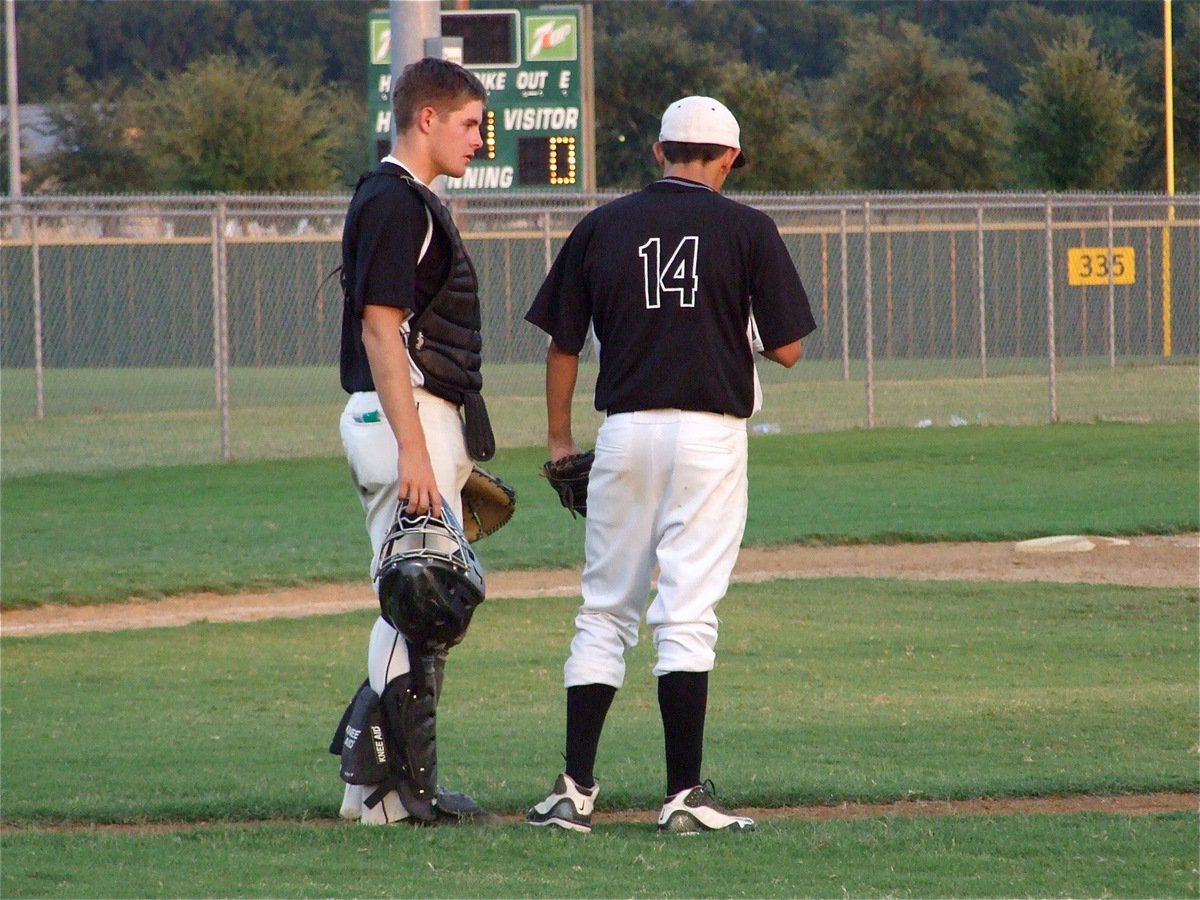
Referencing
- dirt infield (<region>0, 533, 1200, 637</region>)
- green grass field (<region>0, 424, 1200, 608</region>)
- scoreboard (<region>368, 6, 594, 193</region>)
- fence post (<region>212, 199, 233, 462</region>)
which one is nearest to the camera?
dirt infield (<region>0, 533, 1200, 637</region>)

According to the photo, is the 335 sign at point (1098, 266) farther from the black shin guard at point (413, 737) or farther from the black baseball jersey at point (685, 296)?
the black shin guard at point (413, 737)

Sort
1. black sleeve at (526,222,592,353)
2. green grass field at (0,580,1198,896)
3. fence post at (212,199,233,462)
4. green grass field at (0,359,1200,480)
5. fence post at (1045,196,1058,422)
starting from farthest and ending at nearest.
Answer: fence post at (1045,196,1058,422)
green grass field at (0,359,1200,480)
fence post at (212,199,233,462)
black sleeve at (526,222,592,353)
green grass field at (0,580,1198,896)

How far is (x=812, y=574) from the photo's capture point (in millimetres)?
10789

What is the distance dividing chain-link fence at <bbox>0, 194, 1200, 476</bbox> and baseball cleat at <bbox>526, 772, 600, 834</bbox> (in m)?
10.8

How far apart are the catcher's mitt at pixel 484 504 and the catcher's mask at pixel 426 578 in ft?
1.65

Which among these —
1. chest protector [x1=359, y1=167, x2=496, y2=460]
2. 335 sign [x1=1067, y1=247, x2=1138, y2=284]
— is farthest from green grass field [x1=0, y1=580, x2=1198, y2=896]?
335 sign [x1=1067, y1=247, x2=1138, y2=284]

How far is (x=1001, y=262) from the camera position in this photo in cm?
3122

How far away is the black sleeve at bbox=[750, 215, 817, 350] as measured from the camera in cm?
475

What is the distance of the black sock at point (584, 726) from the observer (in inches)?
188

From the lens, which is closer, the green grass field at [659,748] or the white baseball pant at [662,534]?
the green grass field at [659,748]

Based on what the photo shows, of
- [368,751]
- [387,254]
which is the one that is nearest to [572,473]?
[387,254]

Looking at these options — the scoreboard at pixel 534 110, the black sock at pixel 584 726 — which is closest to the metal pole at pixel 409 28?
the black sock at pixel 584 726

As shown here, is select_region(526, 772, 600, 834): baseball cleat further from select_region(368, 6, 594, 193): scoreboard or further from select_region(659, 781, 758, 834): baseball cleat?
select_region(368, 6, 594, 193): scoreboard

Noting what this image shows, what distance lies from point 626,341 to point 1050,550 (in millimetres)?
7336
